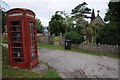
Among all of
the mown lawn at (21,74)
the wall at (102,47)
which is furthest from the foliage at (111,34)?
the mown lawn at (21,74)

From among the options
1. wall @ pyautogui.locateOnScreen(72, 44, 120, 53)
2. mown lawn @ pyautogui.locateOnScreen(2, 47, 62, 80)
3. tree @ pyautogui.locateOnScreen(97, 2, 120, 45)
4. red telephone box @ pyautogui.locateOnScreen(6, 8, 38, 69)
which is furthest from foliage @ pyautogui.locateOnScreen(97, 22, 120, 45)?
mown lawn @ pyautogui.locateOnScreen(2, 47, 62, 80)

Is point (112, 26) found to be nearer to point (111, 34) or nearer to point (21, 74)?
point (111, 34)

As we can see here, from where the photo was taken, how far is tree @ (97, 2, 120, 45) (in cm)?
1952

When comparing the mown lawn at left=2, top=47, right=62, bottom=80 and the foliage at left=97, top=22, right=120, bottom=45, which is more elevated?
the foliage at left=97, top=22, right=120, bottom=45

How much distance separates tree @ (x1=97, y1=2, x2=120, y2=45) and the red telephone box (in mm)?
12334

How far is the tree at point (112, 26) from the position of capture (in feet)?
64.0

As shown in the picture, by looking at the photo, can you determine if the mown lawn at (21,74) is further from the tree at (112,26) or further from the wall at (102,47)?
the tree at (112,26)

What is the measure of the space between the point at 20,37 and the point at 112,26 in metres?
13.0

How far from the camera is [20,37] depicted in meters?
8.70

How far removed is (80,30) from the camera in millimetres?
31500

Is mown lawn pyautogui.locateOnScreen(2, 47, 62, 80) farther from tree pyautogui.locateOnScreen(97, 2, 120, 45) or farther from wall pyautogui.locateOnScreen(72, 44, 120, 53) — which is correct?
tree pyautogui.locateOnScreen(97, 2, 120, 45)

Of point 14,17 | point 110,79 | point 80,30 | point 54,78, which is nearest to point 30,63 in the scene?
point 54,78

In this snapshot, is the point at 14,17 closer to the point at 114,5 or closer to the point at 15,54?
the point at 15,54

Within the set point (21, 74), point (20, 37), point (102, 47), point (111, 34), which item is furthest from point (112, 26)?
point (21, 74)
